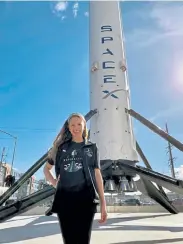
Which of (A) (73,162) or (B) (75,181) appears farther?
(A) (73,162)

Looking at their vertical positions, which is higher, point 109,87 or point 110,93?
point 109,87

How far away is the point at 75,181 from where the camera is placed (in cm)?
171

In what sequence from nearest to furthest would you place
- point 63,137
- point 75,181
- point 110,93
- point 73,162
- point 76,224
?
point 76,224 < point 75,181 < point 73,162 < point 63,137 < point 110,93

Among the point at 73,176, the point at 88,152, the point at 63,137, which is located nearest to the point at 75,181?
the point at 73,176

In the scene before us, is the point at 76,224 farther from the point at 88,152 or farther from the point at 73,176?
the point at 88,152

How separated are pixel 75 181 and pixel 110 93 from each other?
17.5 feet

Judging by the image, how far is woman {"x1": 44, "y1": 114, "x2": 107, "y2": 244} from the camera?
1.58 metres

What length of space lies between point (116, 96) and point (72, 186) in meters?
5.42

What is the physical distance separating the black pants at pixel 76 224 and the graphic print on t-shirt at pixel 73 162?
0.98ft

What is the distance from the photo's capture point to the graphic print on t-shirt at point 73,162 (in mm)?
1791

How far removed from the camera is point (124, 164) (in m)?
5.86

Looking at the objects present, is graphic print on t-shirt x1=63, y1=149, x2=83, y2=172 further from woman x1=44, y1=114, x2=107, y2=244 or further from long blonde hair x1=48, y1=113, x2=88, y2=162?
long blonde hair x1=48, y1=113, x2=88, y2=162

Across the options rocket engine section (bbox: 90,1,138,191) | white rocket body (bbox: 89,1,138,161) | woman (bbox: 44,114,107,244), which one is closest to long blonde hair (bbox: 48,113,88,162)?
woman (bbox: 44,114,107,244)

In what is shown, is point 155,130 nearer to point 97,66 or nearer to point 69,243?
point 97,66
